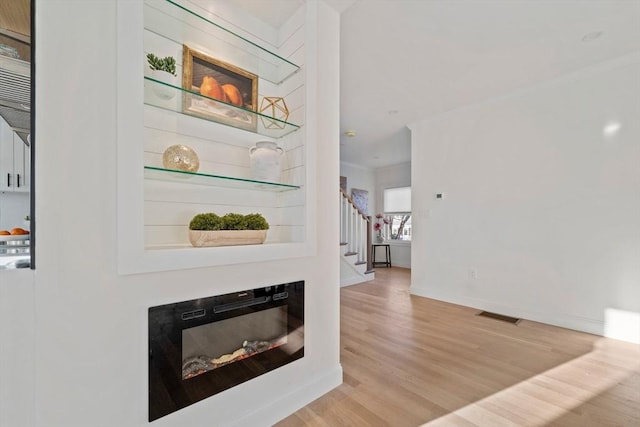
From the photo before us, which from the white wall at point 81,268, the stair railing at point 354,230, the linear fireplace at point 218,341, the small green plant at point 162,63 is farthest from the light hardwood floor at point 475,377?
the stair railing at point 354,230

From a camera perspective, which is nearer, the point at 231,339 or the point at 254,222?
the point at 231,339

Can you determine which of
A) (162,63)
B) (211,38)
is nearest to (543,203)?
(211,38)

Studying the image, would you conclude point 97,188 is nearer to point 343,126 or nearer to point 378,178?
point 343,126

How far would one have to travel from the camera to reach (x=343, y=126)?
410 centimetres

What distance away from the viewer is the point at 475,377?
179cm

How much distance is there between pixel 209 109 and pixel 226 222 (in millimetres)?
654

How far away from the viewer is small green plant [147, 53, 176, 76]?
1.21 meters

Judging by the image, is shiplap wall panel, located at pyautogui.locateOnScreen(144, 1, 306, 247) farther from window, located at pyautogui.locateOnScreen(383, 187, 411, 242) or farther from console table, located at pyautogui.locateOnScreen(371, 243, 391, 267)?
window, located at pyautogui.locateOnScreen(383, 187, 411, 242)

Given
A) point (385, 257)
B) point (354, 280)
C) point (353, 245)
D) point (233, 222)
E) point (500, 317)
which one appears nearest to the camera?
point (233, 222)

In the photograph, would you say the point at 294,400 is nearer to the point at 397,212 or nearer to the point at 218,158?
the point at 218,158

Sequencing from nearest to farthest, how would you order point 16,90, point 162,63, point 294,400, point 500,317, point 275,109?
point 16,90 → point 162,63 → point 294,400 → point 275,109 → point 500,317

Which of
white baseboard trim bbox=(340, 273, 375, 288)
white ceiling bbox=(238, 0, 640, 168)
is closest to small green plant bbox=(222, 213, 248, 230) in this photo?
white ceiling bbox=(238, 0, 640, 168)

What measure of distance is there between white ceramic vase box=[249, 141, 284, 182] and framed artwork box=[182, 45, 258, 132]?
20cm

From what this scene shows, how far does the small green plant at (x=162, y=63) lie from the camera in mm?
1205
